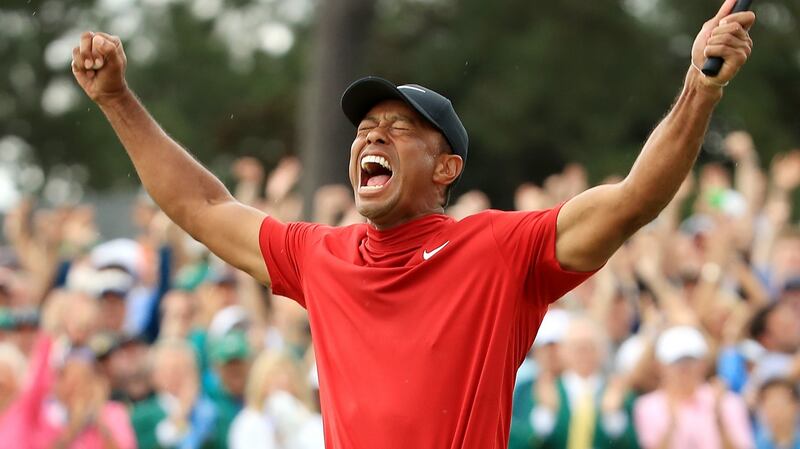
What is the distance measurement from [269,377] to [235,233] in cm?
388

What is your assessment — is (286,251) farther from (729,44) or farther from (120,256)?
(120,256)

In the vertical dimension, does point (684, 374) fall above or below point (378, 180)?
above

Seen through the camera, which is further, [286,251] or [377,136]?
[286,251]

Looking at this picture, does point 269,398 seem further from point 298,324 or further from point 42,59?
point 42,59

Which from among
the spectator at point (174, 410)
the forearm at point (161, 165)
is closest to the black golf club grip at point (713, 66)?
the forearm at point (161, 165)

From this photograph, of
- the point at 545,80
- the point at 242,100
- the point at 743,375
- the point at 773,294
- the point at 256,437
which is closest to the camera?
the point at 256,437

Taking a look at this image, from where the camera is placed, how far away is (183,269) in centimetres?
1103

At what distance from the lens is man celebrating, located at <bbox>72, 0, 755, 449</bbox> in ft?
14.1

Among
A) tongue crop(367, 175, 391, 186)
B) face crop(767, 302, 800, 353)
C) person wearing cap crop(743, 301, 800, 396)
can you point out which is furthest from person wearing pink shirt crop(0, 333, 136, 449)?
tongue crop(367, 175, 391, 186)

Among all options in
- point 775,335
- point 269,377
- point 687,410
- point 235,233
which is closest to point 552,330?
point 687,410

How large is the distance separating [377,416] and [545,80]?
22.3 m

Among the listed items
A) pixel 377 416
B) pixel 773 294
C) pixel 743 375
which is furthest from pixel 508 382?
pixel 773 294

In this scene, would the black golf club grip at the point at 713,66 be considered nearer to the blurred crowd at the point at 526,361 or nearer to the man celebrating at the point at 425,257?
the man celebrating at the point at 425,257

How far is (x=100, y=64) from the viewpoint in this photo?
512 centimetres
